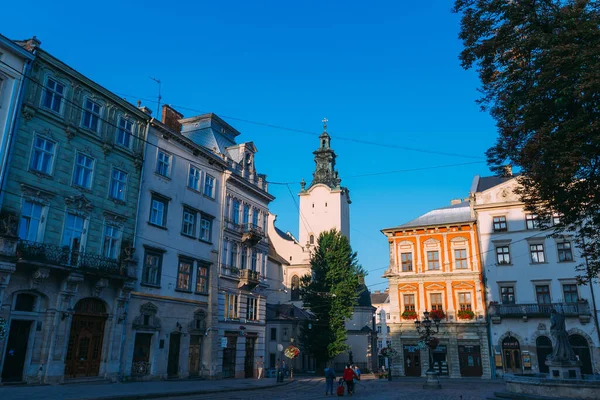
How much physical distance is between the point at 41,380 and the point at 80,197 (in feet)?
28.5

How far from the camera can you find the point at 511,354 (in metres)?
39.7

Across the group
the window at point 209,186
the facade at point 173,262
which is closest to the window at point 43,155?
the facade at point 173,262

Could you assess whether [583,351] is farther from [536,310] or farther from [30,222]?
[30,222]

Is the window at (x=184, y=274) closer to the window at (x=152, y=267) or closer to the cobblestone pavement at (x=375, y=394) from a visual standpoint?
the window at (x=152, y=267)

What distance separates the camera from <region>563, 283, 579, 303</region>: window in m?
38.7

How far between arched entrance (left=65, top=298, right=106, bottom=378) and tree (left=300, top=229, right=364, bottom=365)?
24.4 m

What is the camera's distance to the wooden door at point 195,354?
30.2 meters

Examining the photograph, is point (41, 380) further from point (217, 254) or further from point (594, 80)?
point (594, 80)

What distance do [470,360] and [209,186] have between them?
88.1 ft

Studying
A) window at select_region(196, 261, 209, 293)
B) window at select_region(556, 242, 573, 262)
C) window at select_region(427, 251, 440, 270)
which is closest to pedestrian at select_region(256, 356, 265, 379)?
window at select_region(196, 261, 209, 293)

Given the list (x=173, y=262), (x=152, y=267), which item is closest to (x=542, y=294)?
(x=173, y=262)

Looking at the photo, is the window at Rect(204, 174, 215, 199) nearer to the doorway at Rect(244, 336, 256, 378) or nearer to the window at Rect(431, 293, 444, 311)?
the doorway at Rect(244, 336, 256, 378)

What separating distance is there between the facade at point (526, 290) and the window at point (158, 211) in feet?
84.8

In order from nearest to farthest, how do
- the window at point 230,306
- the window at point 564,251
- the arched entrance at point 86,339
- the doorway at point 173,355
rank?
the arched entrance at point 86,339 < the doorway at point 173,355 < the window at point 230,306 < the window at point 564,251
